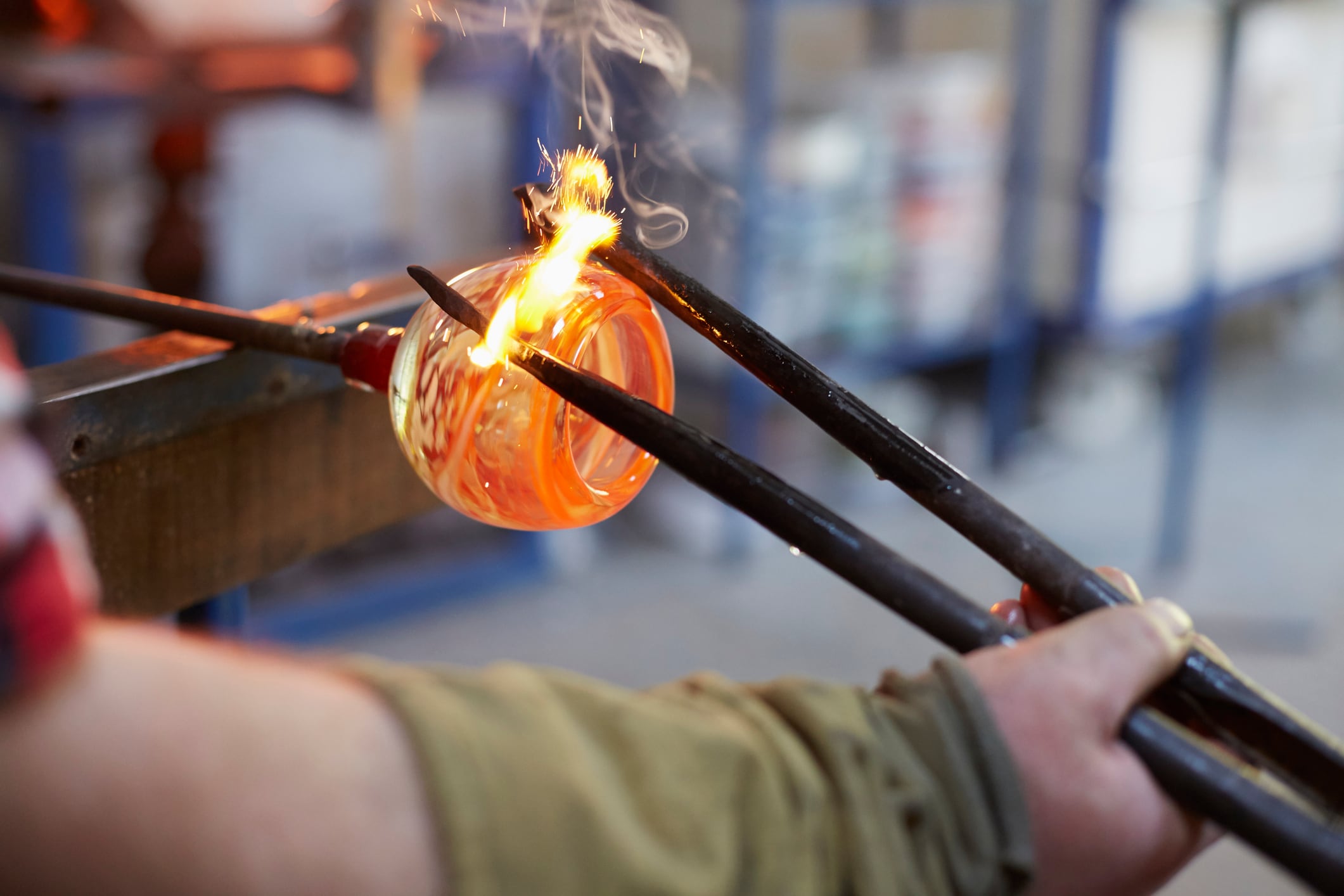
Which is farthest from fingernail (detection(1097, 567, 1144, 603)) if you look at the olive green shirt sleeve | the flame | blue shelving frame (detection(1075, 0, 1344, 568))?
blue shelving frame (detection(1075, 0, 1344, 568))

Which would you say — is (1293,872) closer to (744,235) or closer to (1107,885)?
(1107,885)

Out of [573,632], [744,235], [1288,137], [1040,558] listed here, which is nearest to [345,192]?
[744,235]

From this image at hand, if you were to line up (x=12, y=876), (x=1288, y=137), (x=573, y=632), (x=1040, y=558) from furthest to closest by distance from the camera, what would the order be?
1. (x=1288, y=137)
2. (x=573, y=632)
3. (x=1040, y=558)
4. (x=12, y=876)

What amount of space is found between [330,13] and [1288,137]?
2890 mm

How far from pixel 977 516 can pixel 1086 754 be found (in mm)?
157

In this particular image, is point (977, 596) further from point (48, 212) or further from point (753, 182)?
point (48, 212)

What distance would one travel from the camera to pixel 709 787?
0.43m

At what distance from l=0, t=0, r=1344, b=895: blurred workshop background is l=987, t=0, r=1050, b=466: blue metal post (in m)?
0.01

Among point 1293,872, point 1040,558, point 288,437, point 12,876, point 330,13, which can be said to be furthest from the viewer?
point 330,13

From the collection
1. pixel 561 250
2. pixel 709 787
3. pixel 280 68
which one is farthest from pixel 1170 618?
pixel 280 68

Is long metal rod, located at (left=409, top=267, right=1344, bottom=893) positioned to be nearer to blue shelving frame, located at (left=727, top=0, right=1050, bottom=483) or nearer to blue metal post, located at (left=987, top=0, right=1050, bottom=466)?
blue shelving frame, located at (left=727, top=0, right=1050, bottom=483)

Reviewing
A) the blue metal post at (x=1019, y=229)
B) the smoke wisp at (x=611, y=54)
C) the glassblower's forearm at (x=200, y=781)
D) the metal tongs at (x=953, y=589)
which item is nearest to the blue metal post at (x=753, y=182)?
the blue metal post at (x=1019, y=229)

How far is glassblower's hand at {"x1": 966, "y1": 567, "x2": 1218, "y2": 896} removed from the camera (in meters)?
0.45

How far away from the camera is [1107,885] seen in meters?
0.47
